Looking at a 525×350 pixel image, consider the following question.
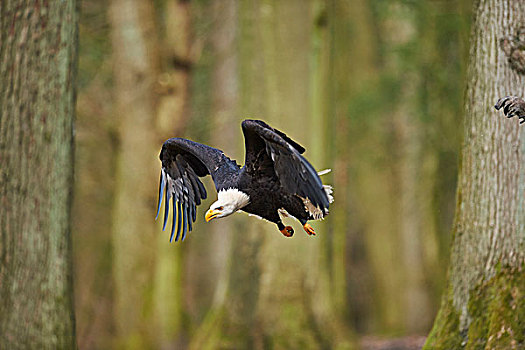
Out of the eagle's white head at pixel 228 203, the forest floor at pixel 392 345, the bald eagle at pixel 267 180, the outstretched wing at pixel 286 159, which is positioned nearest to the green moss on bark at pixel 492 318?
the bald eagle at pixel 267 180

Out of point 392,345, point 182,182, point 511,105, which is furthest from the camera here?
point 392,345

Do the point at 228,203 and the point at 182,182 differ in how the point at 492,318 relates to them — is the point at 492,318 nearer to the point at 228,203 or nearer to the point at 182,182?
the point at 228,203

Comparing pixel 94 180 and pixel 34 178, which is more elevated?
pixel 94 180

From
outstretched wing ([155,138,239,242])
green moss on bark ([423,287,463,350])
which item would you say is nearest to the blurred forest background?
outstretched wing ([155,138,239,242])

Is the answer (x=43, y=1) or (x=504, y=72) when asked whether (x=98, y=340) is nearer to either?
(x=43, y=1)

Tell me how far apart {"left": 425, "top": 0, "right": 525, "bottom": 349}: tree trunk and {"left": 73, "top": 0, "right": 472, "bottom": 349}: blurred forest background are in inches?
132

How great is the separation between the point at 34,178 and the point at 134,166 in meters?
5.90

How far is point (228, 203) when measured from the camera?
540 centimetres

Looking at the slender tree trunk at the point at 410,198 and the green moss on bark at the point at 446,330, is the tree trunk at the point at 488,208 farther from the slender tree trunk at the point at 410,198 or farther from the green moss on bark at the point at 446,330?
the slender tree trunk at the point at 410,198

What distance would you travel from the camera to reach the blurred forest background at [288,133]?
32.3 feet

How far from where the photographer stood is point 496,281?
621 centimetres

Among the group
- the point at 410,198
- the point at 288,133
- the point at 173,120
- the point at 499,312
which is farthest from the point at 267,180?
the point at 410,198

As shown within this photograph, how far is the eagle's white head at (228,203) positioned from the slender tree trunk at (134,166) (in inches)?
274

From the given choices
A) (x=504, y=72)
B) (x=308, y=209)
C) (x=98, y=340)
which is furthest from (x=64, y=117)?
(x=98, y=340)
